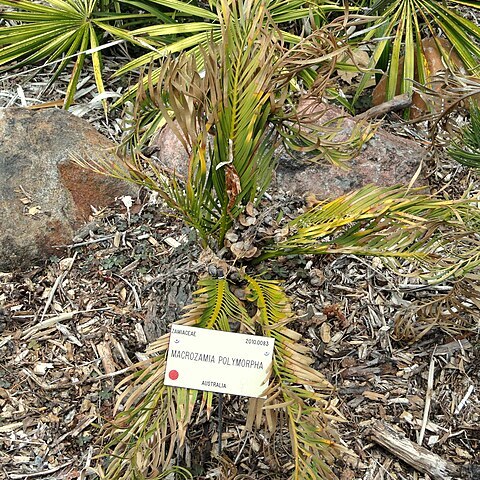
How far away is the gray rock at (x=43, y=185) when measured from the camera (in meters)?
2.47

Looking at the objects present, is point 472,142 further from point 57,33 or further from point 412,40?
point 57,33

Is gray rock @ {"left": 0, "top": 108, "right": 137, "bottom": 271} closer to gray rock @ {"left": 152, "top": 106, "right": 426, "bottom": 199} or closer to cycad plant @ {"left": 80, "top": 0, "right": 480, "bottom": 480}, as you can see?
gray rock @ {"left": 152, "top": 106, "right": 426, "bottom": 199}

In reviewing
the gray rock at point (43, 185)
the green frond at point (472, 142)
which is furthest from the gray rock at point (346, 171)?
the green frond at point (472, 142)

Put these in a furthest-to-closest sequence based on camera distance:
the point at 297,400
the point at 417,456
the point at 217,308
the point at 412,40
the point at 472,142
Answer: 1. the point at 412,40
2. the point at 472,142
3. the point at 417,456
4. the point at 217,308
5. the point at 297,400

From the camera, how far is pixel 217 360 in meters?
1.61

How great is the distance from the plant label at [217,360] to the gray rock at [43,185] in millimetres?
1050

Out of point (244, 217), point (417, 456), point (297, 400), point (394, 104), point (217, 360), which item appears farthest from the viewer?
point (394, 104)

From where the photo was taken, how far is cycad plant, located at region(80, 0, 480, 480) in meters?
1.58

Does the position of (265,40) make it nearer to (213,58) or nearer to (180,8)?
(213,58)

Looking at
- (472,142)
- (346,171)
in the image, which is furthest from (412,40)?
(472,142)

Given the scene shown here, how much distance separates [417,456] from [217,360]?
73cm

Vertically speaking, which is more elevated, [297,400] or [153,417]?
[297,400]

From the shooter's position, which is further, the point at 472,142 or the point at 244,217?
the point at 472,142

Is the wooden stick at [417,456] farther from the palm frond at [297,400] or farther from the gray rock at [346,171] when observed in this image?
the gray rock at [346,171]
